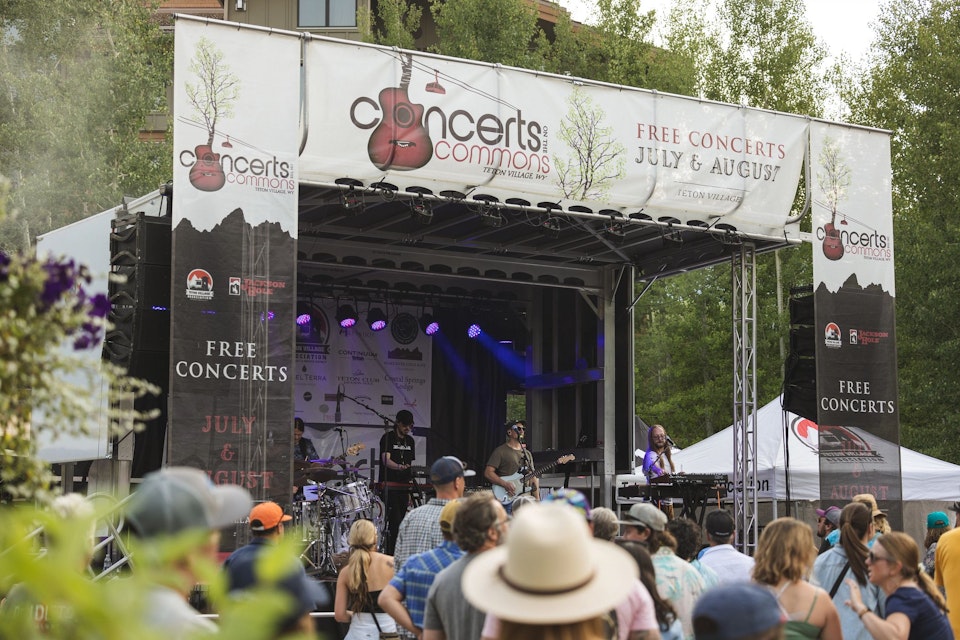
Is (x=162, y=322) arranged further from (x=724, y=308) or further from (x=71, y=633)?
(x=724, y=308)

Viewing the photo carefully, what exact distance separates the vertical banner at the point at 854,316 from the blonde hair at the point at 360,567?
6.64 meters

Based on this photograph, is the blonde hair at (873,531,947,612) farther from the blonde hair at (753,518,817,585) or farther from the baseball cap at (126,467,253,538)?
the baseball cap at (126,467,253,538)

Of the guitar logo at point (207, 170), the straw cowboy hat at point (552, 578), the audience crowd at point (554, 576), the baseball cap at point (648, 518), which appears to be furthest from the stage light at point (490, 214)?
the straw cowboy hat at point (552, 578)

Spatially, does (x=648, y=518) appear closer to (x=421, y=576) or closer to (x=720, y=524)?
(x=720, y=524)

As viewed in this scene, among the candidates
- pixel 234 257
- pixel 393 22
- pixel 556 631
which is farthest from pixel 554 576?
pixel 393 22

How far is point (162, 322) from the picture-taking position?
34.8 ft

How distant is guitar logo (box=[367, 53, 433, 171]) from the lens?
11.0m

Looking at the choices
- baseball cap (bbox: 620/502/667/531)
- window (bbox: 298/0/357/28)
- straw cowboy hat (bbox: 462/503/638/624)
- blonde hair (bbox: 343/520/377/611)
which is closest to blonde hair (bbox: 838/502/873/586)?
baseball cap (bbox: 620/502/667/531)

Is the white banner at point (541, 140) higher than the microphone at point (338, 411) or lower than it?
higher

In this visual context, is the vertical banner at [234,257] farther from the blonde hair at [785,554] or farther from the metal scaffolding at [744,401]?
the blonde hair at [785,554]

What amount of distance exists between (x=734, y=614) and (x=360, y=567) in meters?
4.88

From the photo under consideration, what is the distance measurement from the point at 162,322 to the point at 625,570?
8718 millimetres

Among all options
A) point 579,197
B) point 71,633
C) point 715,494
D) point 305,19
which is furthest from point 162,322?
point 305,19

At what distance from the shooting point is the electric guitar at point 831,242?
12914 millimetres
